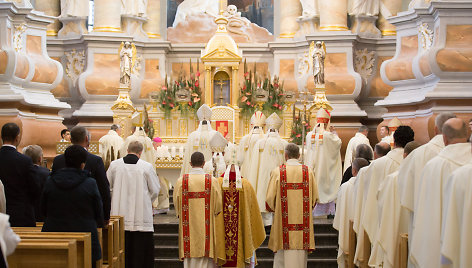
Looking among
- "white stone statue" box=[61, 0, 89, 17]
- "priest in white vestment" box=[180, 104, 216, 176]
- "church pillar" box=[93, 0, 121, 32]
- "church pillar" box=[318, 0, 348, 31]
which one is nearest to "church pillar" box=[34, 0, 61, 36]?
"white stone statue" box=[61, 0, 89, 17]

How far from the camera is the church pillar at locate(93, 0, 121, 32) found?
17.1m

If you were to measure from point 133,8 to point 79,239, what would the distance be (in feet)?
39.6

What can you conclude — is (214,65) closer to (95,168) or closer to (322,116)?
(322,116)

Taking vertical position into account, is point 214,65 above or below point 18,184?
above

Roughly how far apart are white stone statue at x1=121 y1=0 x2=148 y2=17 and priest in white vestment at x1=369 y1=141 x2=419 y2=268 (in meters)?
11.1

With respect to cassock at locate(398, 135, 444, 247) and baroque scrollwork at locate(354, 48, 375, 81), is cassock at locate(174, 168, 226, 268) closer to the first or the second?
cassock at locate(398, 135, 444, 247)

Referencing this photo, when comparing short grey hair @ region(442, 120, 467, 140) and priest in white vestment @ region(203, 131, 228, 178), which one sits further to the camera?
priest in white vestment @ region(203, 131, 228, 178)

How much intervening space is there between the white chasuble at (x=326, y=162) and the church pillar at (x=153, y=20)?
6.82 meters

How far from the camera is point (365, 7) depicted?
1731 cm

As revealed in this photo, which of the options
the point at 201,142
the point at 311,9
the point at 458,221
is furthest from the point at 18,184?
the point at 311,9

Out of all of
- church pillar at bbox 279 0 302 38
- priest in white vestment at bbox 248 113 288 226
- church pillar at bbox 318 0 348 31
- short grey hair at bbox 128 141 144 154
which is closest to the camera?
short grey hair at bbox 128 141 144 154

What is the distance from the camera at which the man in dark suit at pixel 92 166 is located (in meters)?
7.32

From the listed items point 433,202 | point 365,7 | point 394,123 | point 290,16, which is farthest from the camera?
point 290,16

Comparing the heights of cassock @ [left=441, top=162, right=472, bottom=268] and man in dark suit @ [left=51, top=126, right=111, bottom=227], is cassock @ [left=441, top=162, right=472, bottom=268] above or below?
below
